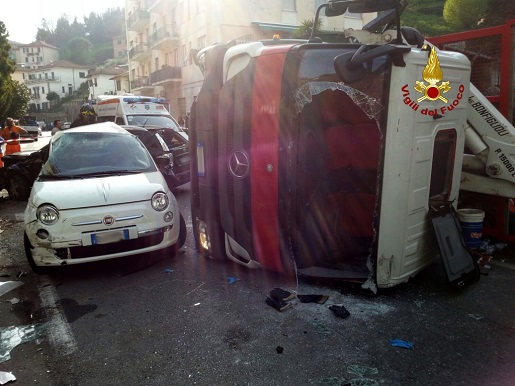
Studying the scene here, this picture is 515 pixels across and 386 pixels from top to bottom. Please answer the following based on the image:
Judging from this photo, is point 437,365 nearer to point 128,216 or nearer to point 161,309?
point 161,309

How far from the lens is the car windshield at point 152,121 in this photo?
12000 mm

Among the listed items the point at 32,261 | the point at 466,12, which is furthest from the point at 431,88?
the point at 466,12

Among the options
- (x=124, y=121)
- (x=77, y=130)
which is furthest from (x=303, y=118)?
(x=124, y=121)

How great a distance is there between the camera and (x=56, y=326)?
3.64 m

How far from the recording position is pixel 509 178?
15.2ft

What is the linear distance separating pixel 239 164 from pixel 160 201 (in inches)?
50.4

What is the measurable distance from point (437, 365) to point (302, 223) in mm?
1783

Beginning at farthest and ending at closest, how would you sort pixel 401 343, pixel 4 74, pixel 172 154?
pixel 4 74 → pixel 172 154 → pixel 401 343

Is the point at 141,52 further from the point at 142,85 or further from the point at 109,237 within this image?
the point at 109,237

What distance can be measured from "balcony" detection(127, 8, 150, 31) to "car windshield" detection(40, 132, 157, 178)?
122 ft

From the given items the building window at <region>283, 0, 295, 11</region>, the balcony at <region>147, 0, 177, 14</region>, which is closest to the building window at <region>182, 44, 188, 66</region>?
the balcony at <region>147, 0, 177, 14</region>

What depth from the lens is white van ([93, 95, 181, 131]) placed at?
1214 cm

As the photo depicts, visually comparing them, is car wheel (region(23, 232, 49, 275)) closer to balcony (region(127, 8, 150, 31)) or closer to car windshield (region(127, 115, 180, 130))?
car windshield (region(127, 115, 180, 130))

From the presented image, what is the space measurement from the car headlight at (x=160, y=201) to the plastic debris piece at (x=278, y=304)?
69.2 inches
